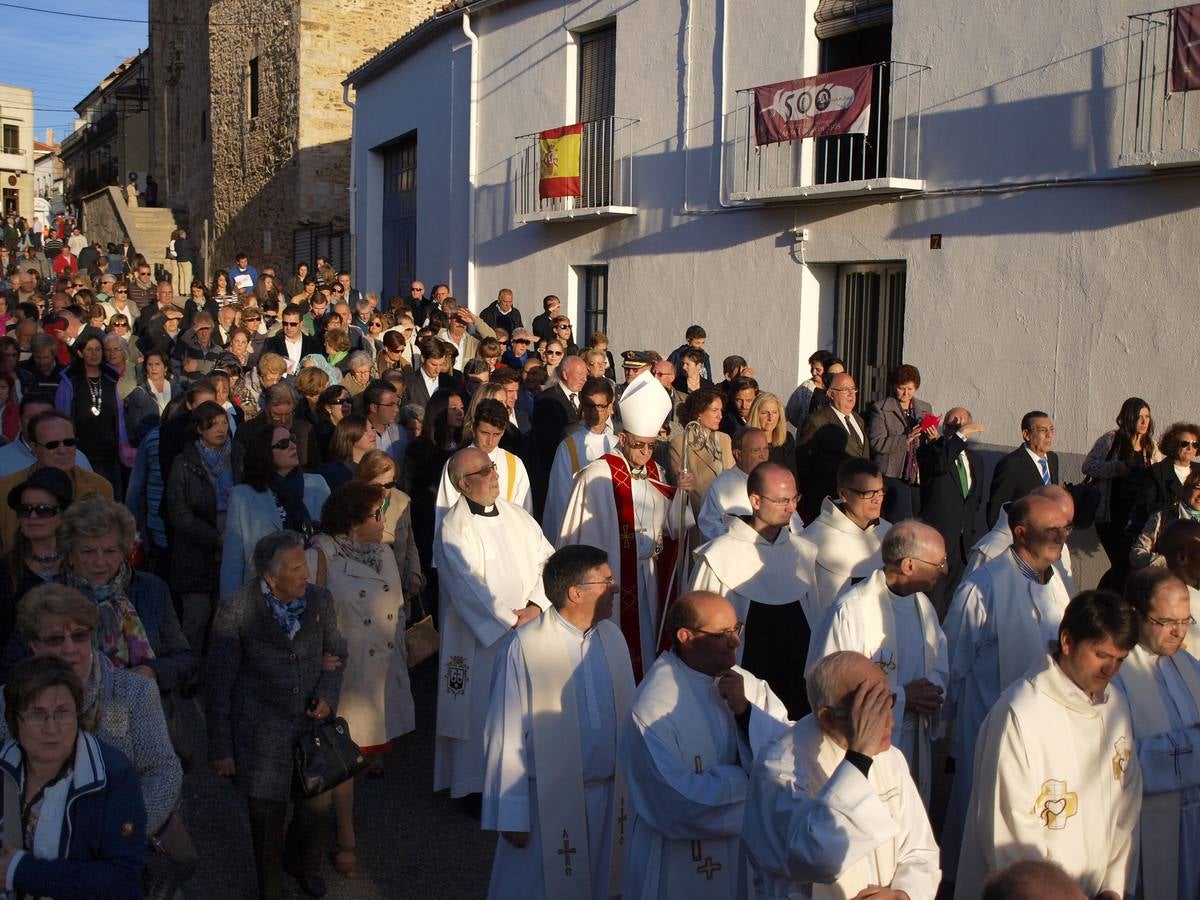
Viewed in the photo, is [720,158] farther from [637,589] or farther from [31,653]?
[31,653]

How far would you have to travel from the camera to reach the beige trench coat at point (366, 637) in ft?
18.7

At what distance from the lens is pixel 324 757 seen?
491cm

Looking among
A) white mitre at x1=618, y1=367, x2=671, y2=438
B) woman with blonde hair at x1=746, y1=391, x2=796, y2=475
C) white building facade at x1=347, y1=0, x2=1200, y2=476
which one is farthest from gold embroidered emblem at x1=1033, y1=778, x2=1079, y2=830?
white building facade at x1=347, y1=0, x2=1200, y2=476

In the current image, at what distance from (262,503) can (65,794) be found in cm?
293

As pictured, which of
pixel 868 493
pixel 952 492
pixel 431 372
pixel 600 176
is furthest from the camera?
pixel 600 176

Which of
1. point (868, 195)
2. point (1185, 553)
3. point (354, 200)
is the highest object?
point (354, 200)

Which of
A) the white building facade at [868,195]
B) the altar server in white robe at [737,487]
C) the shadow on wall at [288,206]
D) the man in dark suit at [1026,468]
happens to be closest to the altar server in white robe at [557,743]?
the altar server in white robe at [737,487]

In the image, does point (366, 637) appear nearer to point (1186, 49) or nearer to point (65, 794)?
point (65, 794)

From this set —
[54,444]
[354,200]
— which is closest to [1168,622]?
[54,444]

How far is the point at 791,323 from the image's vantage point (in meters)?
14.2

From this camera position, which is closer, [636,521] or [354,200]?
[636,521]

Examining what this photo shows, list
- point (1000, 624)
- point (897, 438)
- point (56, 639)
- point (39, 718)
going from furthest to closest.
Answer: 1. point (897, 438)
2. point (1000, 624)
3. point (56, 639)
4. point (39, 718)

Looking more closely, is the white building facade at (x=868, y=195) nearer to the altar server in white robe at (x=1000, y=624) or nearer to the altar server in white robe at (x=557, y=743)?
the altar server in white robe at (x=1000, y=624)

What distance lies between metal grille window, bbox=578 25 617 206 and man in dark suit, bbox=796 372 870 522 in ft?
28.2
